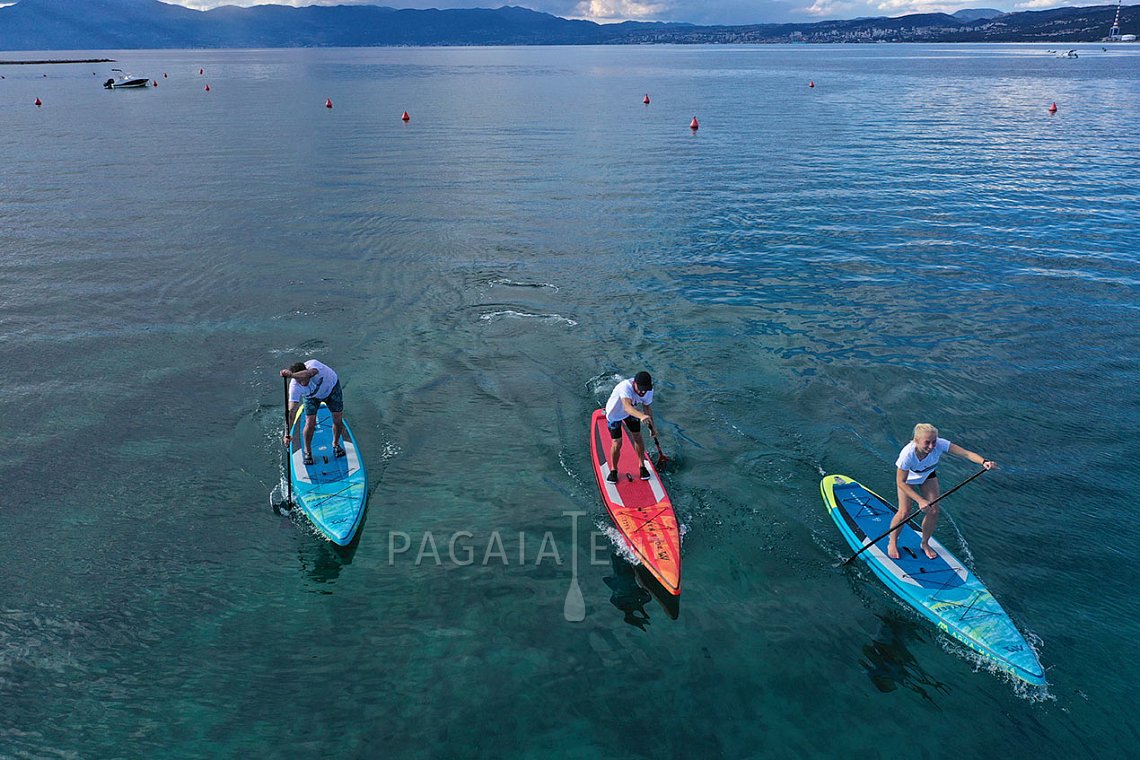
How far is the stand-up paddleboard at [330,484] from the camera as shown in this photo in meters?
14.3

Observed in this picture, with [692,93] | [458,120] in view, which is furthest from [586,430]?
[692,93]

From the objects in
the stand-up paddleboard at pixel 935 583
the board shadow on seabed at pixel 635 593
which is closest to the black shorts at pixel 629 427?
the board shadow on seabed at pixel 635 593

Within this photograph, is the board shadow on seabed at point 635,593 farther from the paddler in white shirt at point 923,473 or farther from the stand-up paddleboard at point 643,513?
the paddler in white shirt at point 923,473

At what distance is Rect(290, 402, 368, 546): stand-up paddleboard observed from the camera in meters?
14.3

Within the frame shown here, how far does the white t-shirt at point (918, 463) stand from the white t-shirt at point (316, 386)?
12037mm

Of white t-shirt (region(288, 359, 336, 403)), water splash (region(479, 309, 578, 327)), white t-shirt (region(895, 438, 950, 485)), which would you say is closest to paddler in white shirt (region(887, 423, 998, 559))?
white t-shirt (region(895, 438, 950, 485))

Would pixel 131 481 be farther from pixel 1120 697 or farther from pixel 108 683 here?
pixel 1120 697

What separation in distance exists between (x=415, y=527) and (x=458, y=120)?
6461 cm

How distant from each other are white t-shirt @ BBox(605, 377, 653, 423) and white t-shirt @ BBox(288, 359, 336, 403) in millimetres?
6439

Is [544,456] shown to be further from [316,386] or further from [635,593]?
[316,386]

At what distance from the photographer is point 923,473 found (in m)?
12.2

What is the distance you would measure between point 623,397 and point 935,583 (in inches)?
269

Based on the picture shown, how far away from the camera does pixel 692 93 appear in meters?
99.7

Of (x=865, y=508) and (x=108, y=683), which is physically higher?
(x=865, y=508)
